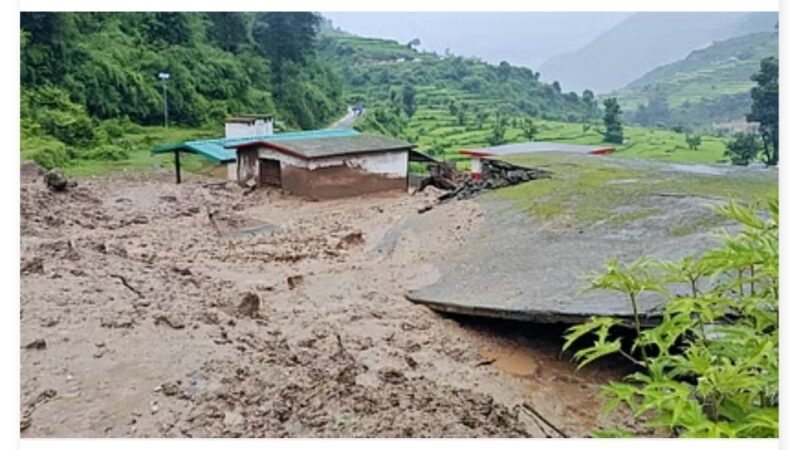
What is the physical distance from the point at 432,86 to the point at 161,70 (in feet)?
5.59

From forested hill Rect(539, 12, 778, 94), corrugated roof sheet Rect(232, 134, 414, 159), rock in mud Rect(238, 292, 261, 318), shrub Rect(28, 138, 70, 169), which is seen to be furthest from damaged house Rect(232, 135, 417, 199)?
rock in mud Rect(238, 292, 261, 318)

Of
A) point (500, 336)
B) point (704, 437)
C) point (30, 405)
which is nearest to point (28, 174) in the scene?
point (30, 405)

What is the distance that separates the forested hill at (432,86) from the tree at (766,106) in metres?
1.28

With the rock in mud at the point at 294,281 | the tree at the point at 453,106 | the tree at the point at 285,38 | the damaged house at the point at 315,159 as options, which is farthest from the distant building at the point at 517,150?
the rock in mud at the point at 294,281

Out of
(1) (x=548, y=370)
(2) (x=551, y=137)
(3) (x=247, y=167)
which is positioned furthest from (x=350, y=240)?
(1) (x=548, y=370)

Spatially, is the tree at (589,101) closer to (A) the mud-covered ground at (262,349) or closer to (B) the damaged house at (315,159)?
(A) the mud-covered ground at (262,349)

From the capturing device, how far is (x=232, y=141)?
5.16 meters

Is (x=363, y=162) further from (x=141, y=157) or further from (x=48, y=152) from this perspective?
(x=48, y=152)

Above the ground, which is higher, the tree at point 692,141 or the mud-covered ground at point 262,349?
the tree at point 692,141

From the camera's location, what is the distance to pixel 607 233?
302 cm

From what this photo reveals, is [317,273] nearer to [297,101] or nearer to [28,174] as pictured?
[28,174]

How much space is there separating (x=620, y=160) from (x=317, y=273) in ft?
6.42

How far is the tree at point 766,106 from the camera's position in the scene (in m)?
2.26

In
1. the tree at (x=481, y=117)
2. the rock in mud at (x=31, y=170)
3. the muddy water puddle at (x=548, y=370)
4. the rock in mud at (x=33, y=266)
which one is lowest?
the muddy water puddle at (x=548, y=370)
